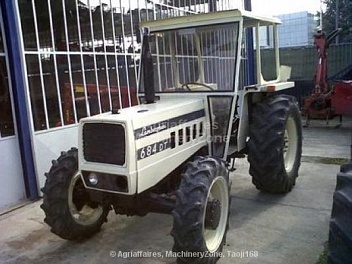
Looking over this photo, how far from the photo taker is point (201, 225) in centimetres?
299

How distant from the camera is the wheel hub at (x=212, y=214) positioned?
3.27 metres

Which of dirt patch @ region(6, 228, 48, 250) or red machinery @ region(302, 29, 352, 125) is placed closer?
dirt patch @ region(6, 228, 48, 250)

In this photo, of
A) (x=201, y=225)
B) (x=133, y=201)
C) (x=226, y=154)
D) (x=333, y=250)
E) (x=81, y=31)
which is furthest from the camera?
(x=81, y=31)

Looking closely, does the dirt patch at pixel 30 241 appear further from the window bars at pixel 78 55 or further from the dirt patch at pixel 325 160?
the dirt patch at pixel 325 160

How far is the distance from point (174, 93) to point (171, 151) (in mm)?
863

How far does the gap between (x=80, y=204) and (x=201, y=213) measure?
137 cm

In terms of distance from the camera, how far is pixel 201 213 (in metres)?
2.99

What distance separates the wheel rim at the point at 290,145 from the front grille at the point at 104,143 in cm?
280

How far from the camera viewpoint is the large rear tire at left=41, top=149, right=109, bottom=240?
3.55 meters

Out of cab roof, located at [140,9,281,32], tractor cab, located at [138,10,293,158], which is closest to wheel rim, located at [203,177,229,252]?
tractor cab, located at [138,10,293,158]

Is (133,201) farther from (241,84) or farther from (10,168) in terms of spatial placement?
(10,168)

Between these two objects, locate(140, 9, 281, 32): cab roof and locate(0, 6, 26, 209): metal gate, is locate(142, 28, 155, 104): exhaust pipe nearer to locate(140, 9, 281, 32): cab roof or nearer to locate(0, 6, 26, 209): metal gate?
locate(140, 9, 281, 32): cab roof

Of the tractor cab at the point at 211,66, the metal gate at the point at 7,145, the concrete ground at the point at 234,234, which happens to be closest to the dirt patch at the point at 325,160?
the concrete ground at the point at 234,234

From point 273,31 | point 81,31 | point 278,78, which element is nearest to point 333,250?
point 278,78
